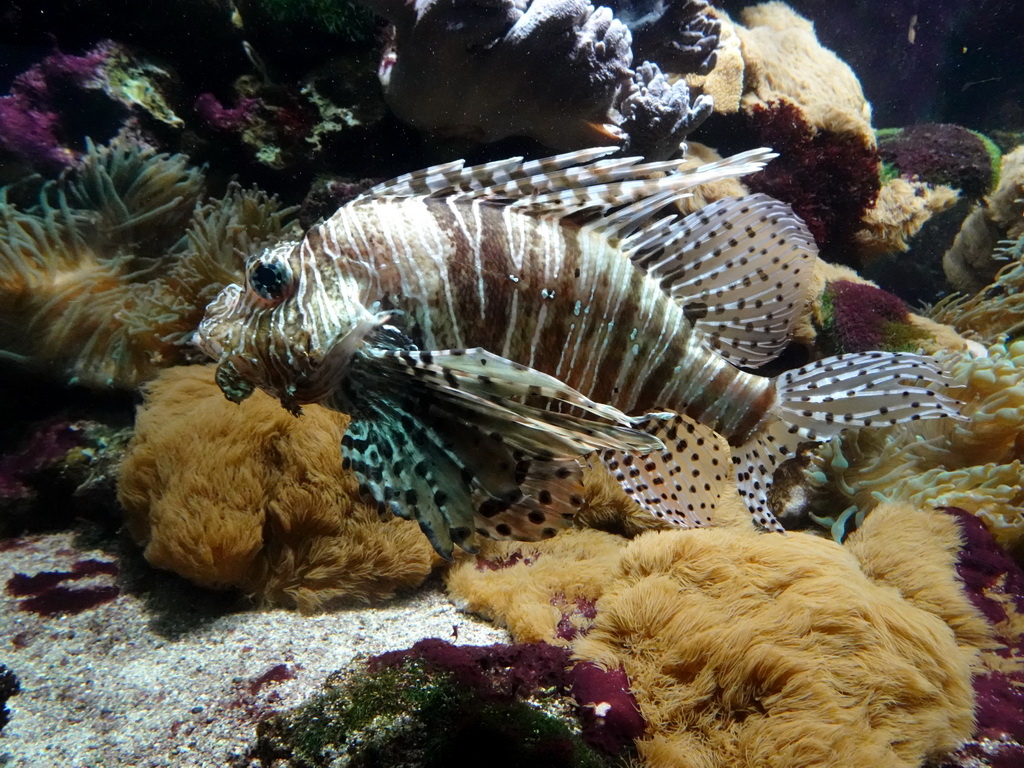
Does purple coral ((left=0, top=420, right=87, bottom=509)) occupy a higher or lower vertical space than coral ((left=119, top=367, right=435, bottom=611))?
lower

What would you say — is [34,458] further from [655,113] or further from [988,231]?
[988,231]

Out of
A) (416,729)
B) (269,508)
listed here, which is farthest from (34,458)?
(416,729)

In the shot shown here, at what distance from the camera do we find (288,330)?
1872 mm

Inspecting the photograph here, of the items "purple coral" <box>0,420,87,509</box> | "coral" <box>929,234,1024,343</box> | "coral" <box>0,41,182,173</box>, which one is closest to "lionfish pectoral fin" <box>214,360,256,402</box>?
"purple coral" <box>0,420,87,509</box>

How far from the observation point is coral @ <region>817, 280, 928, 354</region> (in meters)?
5.20

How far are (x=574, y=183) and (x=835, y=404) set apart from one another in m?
1.44

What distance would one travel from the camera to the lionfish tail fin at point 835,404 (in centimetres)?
233

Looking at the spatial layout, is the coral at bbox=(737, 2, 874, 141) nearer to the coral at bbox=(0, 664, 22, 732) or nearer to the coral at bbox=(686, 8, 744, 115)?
the coral at bbox=(686, 8, 744, 115)

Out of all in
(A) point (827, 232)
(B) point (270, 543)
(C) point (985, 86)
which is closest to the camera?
(B) point (270, 543)

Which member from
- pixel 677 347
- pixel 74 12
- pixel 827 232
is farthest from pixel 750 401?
pixel 74 12

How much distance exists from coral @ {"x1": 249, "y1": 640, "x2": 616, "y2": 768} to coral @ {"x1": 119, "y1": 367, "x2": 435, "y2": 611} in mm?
1109

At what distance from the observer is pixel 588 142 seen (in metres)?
4.71

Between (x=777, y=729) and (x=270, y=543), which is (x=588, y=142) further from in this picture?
(x=777, y=729)

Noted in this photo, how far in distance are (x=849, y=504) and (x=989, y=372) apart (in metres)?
1.32
